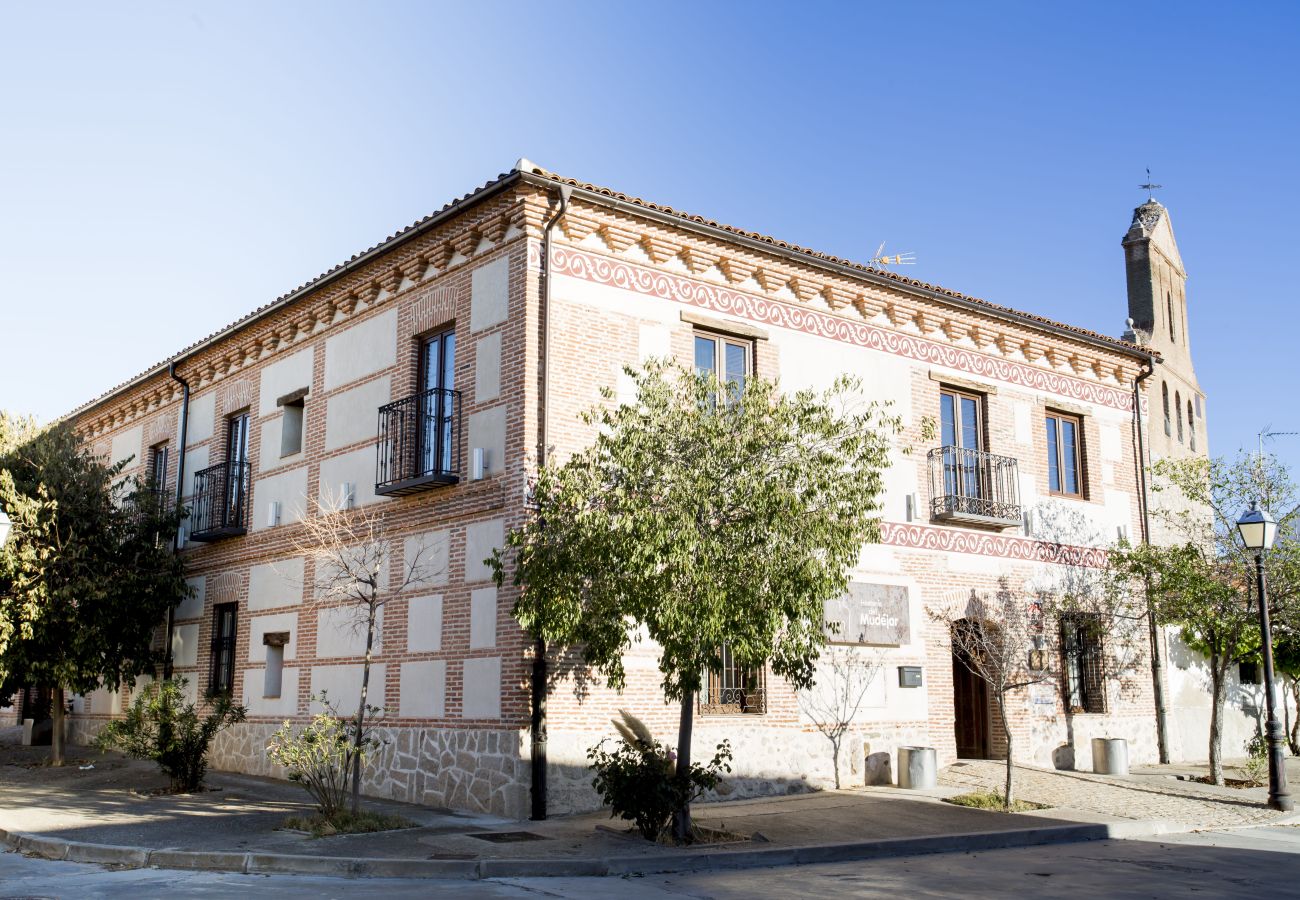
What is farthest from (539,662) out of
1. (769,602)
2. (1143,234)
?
(1143,234)

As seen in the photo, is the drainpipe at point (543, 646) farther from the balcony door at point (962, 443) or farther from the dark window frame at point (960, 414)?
the dark window frame at point (960, 414)

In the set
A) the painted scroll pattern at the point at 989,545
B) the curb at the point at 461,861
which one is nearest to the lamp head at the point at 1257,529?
the painted scroll pattern at the point at 989,545

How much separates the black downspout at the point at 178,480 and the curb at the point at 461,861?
25.8 ft

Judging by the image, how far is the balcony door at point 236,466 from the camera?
693 inches

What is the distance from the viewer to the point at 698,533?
10188mm

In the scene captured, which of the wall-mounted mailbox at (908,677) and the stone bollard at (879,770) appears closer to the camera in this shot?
the stone bollard at (879,770)

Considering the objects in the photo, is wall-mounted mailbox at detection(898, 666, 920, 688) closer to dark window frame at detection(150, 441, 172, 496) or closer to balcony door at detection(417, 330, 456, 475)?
balcony door at detection(417, 330, 456, 475)

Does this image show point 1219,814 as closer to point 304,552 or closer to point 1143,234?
point 304,552

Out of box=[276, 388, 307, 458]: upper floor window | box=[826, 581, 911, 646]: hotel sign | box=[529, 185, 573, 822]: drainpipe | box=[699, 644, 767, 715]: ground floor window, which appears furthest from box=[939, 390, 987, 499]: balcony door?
box=[276, 388, 307, 458]: upper floor window

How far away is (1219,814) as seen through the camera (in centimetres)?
1341

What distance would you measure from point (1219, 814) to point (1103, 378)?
791cm

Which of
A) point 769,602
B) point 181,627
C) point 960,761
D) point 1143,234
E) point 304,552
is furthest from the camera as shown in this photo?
point 1143,234

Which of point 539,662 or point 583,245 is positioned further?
point 583,245

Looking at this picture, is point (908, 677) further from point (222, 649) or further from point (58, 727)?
point (58, 727)
